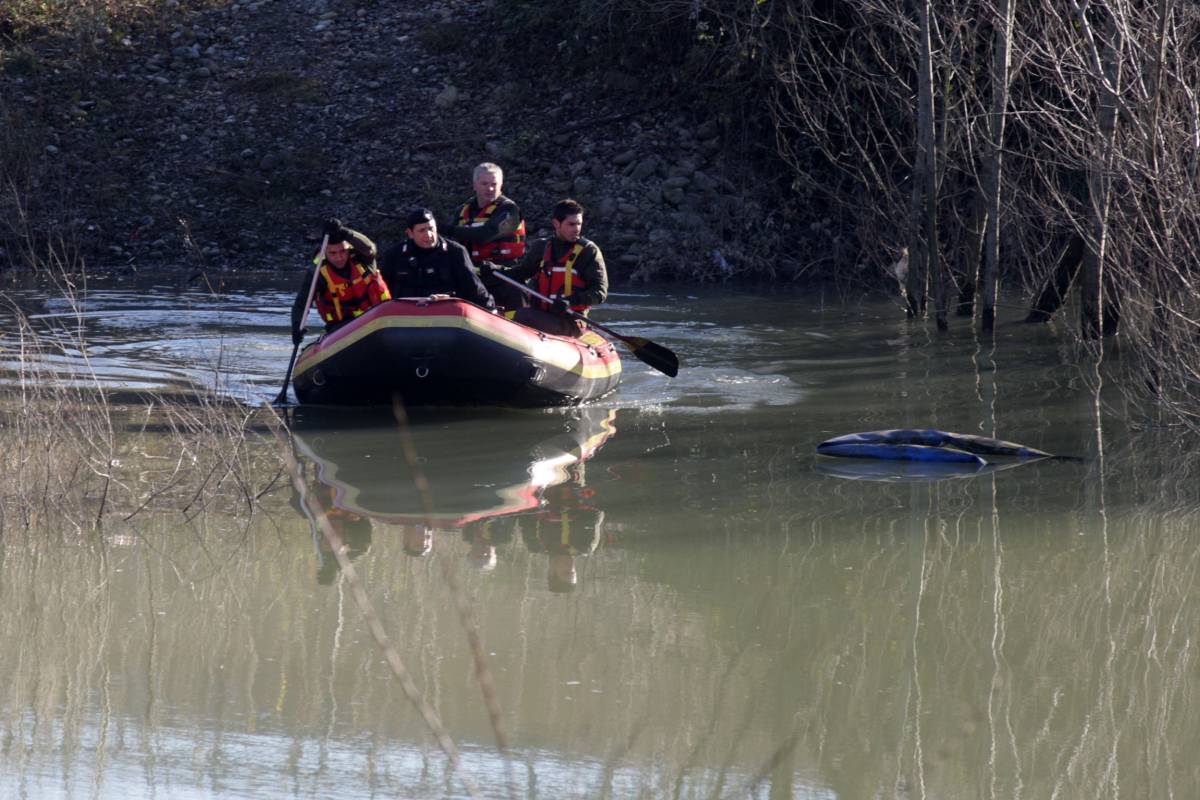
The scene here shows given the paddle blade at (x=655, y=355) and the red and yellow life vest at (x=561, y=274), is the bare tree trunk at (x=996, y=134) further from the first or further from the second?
the red and yellow life vest at (x=561, y=274)

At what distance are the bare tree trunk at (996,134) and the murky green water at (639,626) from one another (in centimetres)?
297

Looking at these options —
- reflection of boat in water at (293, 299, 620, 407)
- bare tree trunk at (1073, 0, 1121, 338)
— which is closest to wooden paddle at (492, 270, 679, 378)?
reflection of boat in water at (293, 299, 620, 407)

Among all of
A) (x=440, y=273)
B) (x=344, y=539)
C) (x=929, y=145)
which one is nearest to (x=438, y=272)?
(x=440, y=273)

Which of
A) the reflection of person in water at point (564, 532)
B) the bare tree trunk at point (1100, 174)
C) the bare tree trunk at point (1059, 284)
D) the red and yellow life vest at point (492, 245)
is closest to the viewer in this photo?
the reflection of person in water at point (564, 532)

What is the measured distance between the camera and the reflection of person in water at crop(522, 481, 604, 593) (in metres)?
6.43

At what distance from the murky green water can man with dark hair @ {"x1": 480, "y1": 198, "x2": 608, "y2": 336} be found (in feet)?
3.85

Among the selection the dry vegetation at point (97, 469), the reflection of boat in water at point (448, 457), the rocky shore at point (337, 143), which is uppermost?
the rocky shore at point (337, 143)

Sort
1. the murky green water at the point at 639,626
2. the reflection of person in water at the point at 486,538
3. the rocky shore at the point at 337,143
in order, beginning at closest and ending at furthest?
the murky green water at the point at 639,626 < the reflection of person in water at the point at 486,538 < the rocky shore at the point at 337,143

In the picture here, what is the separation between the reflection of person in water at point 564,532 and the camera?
6.43 meters

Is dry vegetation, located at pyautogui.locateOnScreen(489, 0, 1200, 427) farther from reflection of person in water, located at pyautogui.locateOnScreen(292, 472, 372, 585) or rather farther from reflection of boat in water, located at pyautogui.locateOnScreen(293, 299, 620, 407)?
reflection of person in water, located at pyautogui.locateOnScreen(292, 472, 372, 585)

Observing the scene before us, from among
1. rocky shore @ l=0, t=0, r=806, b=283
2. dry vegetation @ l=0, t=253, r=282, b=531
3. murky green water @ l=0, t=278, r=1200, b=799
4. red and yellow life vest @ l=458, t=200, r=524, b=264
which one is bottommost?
murky green water @ l=0, t=278, r=1200, b=799

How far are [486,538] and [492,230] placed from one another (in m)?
4.24

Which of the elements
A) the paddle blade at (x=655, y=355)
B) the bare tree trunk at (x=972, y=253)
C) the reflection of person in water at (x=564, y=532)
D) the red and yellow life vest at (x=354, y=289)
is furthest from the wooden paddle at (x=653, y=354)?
the bare tree trunk at (x=972, y=253)

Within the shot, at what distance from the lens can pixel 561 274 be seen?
10.8 meters
